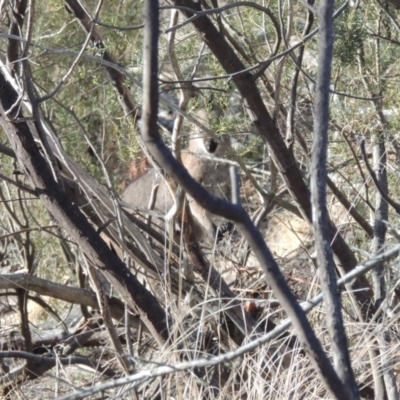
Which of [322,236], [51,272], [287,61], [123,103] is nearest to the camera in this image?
[322,236]

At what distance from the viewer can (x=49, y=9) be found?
534 centimetres

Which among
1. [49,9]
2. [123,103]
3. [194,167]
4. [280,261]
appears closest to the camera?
[123,103]

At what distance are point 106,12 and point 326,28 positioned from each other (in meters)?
5.23

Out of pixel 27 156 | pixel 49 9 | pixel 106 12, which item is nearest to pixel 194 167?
pixel 106 12

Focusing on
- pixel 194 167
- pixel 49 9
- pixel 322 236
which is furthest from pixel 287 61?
pixel 194 167

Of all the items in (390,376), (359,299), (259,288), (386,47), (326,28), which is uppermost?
(386,47)

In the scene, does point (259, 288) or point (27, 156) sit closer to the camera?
point (27, 156)

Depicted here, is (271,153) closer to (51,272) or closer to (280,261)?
(280,261)

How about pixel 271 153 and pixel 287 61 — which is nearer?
pixel 271 153

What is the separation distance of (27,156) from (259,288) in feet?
3.98

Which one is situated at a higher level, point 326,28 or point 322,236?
point 326,28

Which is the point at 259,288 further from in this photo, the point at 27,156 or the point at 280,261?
the point at 27,156

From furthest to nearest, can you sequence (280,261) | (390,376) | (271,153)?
(280,261), (271,153), (390,376)

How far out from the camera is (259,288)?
137 inches
